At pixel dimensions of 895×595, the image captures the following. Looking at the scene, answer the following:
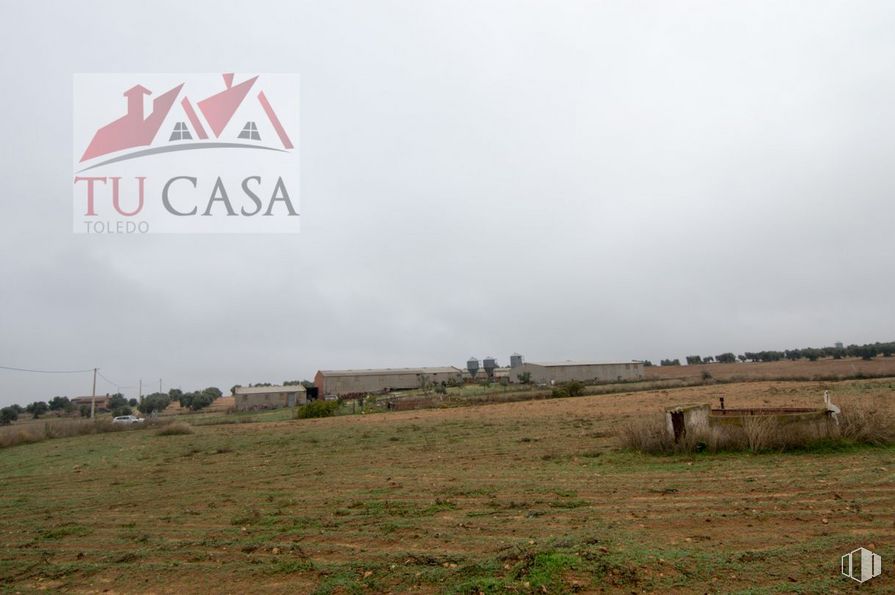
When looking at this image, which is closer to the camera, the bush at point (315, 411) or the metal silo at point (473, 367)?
the bush at point (315, 411)

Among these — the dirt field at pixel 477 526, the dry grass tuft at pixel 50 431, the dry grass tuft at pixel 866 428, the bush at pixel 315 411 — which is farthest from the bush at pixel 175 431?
the dry grass tuft at pixel 866 428

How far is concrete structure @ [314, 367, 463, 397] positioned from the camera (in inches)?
2547

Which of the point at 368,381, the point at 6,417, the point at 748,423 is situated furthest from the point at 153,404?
the point at 748,423

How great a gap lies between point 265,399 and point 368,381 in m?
12.5

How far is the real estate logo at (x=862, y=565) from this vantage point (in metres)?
4.59

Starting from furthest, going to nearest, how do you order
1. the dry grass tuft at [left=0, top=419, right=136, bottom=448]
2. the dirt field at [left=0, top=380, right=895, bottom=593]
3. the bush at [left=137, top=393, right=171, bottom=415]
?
the bush at [left=137, top=393, right=171, bottom=415], the dry grass tuft at [left=0, top=419, right=136, bottom=448], the dirt field at [left=0, top=380, right=895, bottom=593]

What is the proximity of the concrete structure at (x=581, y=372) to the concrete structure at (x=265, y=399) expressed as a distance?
3103 cm

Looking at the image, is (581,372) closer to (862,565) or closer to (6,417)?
(862,565)

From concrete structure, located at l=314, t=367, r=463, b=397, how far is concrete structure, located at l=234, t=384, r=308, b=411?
3.59 metres

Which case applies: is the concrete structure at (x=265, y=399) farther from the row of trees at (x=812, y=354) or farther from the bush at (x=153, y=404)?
the row of trees at (x=812, y=354)

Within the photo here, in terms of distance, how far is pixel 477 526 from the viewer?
22.4 feet

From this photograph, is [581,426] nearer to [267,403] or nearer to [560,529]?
[560,529]

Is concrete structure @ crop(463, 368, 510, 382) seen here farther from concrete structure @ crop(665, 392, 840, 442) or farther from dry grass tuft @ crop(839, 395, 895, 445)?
dry grass tuft @ crop(839, 395, 895, 445)

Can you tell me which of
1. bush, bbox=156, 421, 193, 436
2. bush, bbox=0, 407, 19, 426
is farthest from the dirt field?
bush, bbox=0, 407, 19, 426
